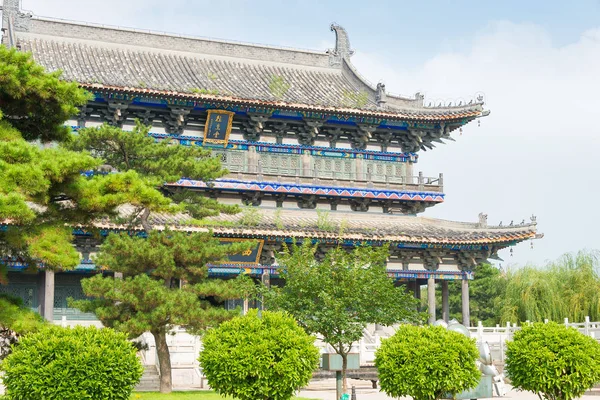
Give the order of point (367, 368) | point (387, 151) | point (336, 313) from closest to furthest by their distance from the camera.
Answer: point (336, 313), point (367, 368), point (387, 151)

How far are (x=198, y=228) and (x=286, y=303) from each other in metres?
6.01

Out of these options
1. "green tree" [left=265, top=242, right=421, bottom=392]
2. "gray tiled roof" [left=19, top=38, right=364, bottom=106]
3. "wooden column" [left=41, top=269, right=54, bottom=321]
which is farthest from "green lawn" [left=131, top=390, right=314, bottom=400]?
"gray tiled roof" [left=19, top=38, right=364, bottom=106]

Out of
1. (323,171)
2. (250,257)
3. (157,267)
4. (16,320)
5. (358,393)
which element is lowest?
(358,393)

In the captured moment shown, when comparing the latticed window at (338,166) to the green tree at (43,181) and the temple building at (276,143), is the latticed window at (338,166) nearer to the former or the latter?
the temple building at (276,143)

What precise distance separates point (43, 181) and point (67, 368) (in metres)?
2.91

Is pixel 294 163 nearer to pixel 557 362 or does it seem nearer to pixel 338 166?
pixel 338 166

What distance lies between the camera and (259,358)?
13.8 metres

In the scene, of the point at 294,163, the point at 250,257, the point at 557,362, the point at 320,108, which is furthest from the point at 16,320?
the point at 294,163

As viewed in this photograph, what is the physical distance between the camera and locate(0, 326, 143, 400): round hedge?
12.9 m

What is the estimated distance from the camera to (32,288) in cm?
2672

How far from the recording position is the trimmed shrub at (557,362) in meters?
16.0

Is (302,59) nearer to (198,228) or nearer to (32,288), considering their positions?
(198,228)

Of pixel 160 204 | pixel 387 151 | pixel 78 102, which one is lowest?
pixel 160 204

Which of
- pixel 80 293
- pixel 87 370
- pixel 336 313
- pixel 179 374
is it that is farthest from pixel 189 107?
pixel 87 370
